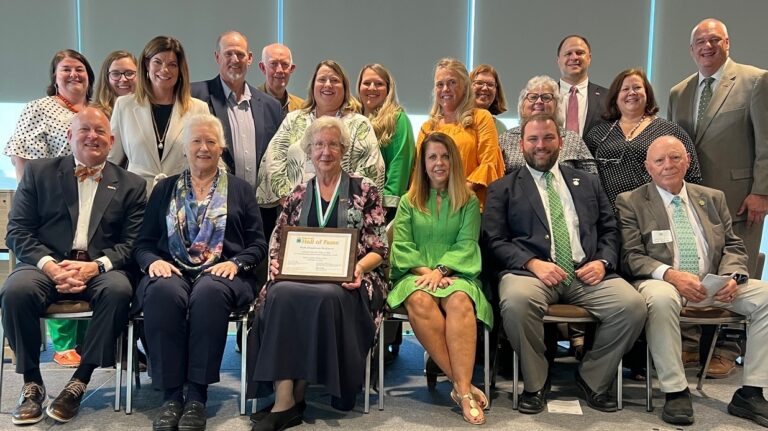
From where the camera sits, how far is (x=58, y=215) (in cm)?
329

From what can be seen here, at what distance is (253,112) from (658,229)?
2.40 metres

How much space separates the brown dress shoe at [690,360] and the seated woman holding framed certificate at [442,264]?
149 centimetres

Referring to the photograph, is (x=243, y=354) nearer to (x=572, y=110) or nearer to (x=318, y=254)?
(x=318, y=254)

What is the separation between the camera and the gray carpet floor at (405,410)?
304 cm

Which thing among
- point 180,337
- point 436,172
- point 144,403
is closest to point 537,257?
point 436,172

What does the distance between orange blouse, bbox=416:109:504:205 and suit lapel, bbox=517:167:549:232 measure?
245 millimetres

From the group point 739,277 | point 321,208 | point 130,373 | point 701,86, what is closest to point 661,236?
point 739,277

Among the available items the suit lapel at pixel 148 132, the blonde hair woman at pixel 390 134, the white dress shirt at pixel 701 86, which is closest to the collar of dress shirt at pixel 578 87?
the white dress shirt at pixel 701 86

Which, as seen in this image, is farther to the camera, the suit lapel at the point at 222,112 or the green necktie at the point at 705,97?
the green necktie at the point at 705,97

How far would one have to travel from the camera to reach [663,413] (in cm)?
316

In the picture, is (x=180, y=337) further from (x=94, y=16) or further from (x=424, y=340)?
(x=94, y=16)

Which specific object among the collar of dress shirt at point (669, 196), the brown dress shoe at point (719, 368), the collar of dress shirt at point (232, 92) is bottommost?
the brown dress shoe at point (719, 368)

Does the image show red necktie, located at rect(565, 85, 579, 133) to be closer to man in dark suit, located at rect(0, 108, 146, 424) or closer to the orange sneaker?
man in dark suit, located at rect(0, 108, 146, 424)

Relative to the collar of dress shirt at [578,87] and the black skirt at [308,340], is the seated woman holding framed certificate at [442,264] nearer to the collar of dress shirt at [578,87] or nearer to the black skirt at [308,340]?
the black skirt at [308,340]
